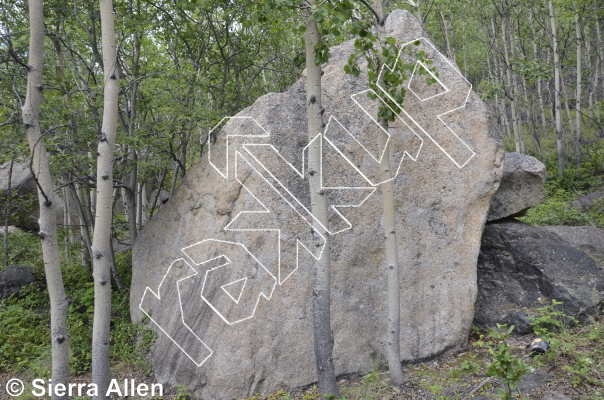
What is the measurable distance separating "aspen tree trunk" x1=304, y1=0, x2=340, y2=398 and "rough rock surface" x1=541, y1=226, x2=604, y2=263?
4773mm

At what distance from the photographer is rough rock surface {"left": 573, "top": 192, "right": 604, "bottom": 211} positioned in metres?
10.5

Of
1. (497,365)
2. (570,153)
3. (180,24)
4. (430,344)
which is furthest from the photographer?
(570,153)

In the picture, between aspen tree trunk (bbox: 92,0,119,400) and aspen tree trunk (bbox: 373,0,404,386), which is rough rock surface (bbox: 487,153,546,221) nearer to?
aspen tree trunk (bbox: 373,0,404,386)

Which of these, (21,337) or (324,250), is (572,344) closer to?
(324,250)

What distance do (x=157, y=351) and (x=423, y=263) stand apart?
3736mm

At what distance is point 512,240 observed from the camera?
19.5ft

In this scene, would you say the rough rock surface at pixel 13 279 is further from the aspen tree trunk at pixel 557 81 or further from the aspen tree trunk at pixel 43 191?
the aspen tree trunk at pixel 557 81

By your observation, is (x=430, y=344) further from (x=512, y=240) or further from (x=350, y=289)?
(x=512, y=240)

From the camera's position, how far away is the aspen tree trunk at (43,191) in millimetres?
3645

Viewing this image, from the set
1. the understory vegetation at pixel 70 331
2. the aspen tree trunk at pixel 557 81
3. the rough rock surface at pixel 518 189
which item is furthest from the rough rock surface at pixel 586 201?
the understory vegetation at pixel 70 331

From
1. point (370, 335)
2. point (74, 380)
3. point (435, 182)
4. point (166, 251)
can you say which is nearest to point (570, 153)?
point (435, 182)

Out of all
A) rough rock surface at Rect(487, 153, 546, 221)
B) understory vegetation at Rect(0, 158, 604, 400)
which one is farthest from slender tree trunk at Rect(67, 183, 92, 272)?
rough rock surface at Rect(487, 153, 546, 221)

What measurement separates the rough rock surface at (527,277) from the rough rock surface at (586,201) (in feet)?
18.4

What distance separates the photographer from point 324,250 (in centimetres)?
388
